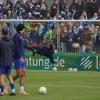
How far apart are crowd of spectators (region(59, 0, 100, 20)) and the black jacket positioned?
14.0 metres

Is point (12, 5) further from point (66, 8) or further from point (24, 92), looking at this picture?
point (24, 92)

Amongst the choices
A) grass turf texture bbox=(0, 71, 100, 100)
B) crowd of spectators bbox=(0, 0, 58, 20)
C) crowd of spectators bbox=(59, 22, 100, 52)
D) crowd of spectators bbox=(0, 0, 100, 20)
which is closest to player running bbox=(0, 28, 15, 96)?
grass turf texture bbox=(0, 71, 100, 100)

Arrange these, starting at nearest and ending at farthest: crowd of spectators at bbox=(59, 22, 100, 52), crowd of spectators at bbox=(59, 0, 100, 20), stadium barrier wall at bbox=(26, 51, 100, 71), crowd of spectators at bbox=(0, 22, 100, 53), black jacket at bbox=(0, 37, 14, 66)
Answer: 1. black jacket at bbox=(0, 37, 14, 66)
2. stadium barrier wall at bbox=(26, 51, 100, 71)
3. crowd of spectators at bbox=(59, 22, 100, 52)
4. crowd of spectators at bbox=(0, 22, 100, 53)
5. crowd of spectators at bbox=(59, 0, 100, 20)

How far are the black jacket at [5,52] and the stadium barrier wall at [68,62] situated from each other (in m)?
10.6

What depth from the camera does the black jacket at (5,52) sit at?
54.0ft

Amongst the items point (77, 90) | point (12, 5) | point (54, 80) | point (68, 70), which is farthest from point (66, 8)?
point (77, 90)

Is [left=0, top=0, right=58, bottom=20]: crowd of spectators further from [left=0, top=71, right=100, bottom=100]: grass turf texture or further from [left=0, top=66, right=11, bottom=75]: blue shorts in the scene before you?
[left=0, top=66, right=11, bottom=75]: blue shorts

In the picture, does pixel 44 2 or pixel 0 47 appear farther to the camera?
pixel 44 2

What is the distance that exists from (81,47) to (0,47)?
36.9 feet

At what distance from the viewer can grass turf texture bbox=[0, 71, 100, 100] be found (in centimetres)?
1616

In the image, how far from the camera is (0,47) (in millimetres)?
16562

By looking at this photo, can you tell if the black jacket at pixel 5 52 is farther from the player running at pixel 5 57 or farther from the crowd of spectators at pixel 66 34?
the crowd of spectators at pixel 66 34

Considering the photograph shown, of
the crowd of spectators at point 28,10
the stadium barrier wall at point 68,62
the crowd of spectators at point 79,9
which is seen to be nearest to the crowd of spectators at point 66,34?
the stadium barrier wall at point 68,62

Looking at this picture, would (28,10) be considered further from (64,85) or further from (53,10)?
(64,85)
